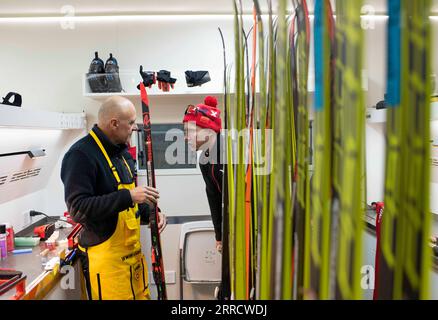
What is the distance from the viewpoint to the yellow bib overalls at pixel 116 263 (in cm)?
157

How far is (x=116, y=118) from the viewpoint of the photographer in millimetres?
1589

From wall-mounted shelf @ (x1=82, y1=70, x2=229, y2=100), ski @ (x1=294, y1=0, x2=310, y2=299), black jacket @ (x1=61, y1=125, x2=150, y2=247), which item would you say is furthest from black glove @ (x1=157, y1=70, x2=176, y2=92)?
ski @ (x1=294, y1=0, x2=310, y2=299)

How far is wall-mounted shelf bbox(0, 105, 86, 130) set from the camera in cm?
150

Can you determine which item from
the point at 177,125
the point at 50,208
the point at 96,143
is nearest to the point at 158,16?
the point at 177,125

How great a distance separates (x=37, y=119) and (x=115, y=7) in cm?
108

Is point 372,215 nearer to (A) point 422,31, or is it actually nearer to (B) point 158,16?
(A) point 422,31

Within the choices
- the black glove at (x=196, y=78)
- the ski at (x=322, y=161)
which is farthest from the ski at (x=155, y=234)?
the ski at (x=322, y=161)

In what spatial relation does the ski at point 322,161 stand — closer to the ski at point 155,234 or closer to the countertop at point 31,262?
the ski at point 155,234

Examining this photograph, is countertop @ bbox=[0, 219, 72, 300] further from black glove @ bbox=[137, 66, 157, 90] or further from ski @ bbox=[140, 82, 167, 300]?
black glove @ bbox=[137, 66, 157, 90]

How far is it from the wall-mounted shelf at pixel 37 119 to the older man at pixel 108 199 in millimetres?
348

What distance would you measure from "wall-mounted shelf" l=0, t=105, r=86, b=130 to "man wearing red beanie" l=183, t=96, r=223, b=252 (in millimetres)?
858

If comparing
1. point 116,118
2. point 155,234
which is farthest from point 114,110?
point 155,234

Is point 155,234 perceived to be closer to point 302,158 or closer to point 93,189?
point 93,189

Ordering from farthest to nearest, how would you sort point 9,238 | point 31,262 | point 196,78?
point 196,78 < point 9,238 < point 31,262
